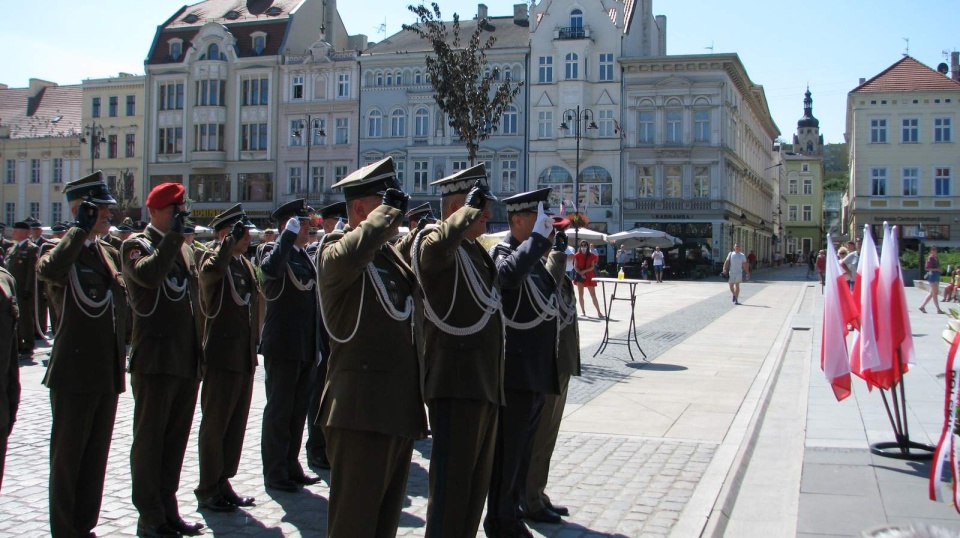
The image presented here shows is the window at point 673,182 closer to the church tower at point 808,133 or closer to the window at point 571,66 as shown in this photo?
the window at point 571,66

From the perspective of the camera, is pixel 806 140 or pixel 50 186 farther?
pixel 806 140

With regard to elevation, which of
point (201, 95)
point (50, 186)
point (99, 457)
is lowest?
point (99, 457)

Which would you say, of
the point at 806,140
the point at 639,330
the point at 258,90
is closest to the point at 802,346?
the point at 639,330

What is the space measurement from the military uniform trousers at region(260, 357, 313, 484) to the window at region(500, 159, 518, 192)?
146 ft

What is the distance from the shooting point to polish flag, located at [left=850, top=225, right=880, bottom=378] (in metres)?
7.11

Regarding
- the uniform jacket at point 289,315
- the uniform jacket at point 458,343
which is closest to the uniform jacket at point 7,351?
the uniform jacket at point 289,315

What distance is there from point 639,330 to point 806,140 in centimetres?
12908

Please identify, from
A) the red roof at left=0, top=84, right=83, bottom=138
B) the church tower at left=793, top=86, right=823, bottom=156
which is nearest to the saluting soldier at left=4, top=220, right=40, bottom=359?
the red roof at left=0, top=84, right=83, bottom=138

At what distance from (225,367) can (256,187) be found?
49347 mm

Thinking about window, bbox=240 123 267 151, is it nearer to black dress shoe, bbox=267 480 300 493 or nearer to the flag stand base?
black dress shoe, bbox=267 480 300 493

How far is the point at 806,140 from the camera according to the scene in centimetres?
13550

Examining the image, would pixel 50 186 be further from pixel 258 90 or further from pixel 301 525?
pixel 301 525

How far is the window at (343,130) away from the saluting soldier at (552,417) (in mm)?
47546

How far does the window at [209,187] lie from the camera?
5391 centimetres
